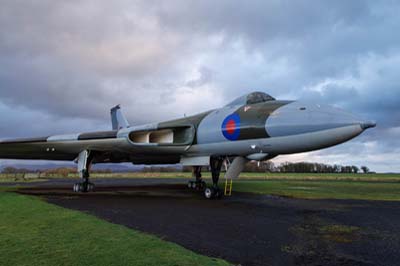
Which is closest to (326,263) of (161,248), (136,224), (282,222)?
(161,248)

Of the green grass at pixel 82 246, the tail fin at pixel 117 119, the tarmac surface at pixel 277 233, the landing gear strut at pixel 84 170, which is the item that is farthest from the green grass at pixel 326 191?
the green grass at pixel 82 246

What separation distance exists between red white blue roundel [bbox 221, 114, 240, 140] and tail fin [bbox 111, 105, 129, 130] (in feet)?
44.5

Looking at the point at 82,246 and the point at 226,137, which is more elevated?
the point at 226,137

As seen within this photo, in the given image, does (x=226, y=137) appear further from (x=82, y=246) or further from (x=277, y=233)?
(x=82, y=246)

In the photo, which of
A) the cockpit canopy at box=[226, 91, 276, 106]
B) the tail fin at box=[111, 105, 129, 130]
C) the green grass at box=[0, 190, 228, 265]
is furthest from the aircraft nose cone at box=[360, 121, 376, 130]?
the tail fin at box=[111, 105, 129, 130]

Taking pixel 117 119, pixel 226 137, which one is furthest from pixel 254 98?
pixel 117 119

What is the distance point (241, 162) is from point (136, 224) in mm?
5392

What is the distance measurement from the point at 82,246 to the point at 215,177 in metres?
7.64

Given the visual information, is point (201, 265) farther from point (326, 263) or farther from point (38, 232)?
point (38, 232)

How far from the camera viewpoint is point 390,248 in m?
4.74

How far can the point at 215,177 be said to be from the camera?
11.8 meters

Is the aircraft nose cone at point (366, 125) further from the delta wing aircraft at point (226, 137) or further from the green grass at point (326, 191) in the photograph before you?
the green grass at point (326, 191)

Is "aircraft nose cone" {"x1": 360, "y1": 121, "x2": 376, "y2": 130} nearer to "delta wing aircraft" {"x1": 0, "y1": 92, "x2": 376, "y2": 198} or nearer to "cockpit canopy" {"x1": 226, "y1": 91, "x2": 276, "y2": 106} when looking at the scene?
"delta wing aircraft" {"x1": 0, "y1": 92, "x2": 376, "y2": 198}

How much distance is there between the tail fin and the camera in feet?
75.8
